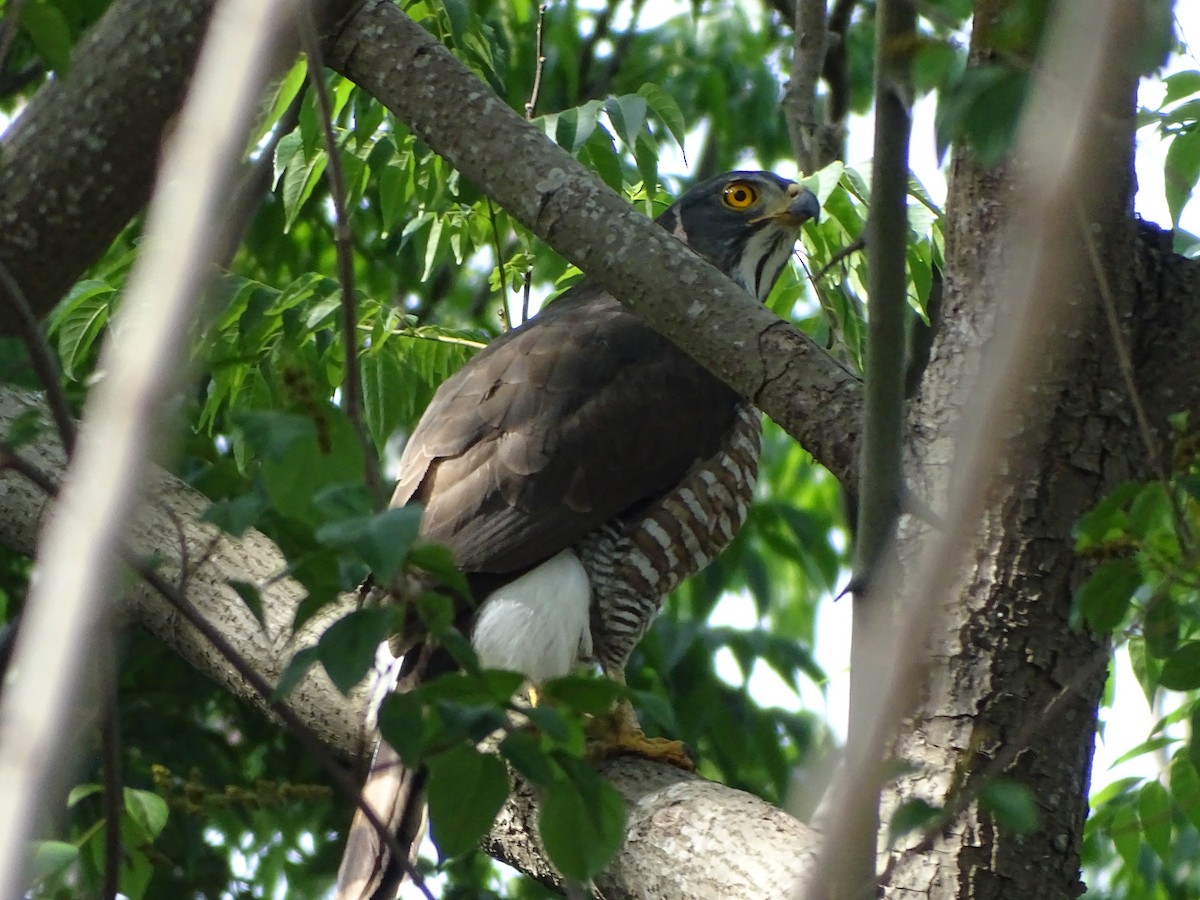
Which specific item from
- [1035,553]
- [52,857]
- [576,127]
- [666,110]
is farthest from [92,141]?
[1035,553]

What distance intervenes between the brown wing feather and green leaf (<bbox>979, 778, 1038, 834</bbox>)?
7.06 ft

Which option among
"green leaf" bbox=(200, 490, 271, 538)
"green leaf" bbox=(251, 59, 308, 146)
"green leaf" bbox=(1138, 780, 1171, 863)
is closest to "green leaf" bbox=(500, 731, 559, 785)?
"green leaf" bbox=(200, 490, 271, 538)

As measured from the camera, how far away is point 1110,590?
1.75 metres

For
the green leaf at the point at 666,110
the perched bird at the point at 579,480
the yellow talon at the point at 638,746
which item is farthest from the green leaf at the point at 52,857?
the green leaf at the point at 666,110

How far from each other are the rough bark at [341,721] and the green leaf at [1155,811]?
772 mm

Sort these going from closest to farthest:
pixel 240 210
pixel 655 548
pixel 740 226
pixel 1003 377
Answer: pixel 1003 377 → pixel 240 210 → pixel 655 548 → pixel 740 226

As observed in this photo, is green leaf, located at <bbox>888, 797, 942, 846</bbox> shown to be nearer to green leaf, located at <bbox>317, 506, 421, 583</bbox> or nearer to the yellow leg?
green leaf, located at <bbox>317, 506, 421, 583</bbox>

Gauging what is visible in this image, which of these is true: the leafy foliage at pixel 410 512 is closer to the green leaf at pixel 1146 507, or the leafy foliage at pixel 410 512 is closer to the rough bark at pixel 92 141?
the green leaf at pixel 1146 507

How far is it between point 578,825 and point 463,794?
5.0 inches

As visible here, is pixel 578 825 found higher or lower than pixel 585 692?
lower

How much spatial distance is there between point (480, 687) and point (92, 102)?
1.83 metres

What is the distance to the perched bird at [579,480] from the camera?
368cm

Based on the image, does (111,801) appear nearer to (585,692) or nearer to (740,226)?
(585,692)

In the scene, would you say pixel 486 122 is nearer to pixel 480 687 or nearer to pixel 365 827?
pixel 365 827
